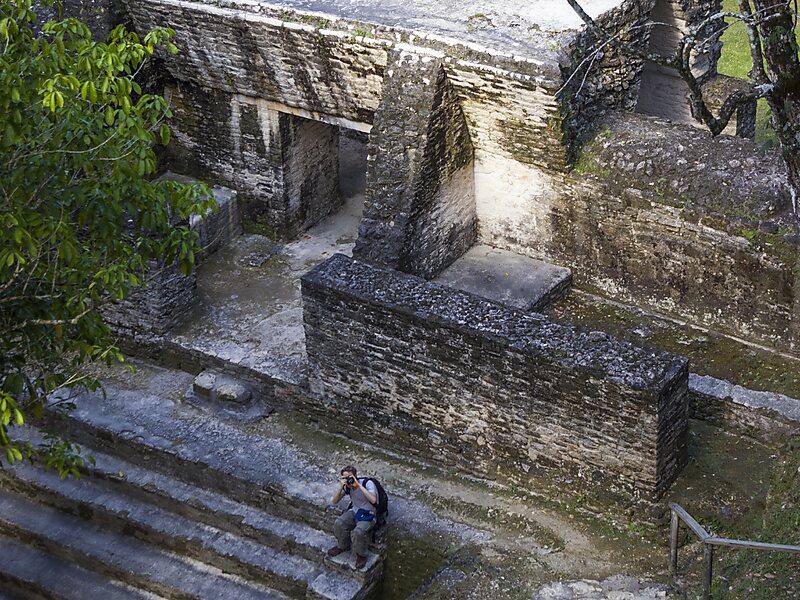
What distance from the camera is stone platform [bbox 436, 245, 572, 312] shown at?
39.2 ft

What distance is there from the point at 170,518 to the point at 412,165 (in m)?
3.65

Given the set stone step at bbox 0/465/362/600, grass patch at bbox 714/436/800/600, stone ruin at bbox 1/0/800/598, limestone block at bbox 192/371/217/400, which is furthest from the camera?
limestone block at bbox 192/371/217/400

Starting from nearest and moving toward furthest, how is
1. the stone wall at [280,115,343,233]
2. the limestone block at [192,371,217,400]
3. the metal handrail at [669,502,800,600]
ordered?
the metal handrail at [669,502,800,600] < the limestone block at [192,371,217,400] < the stone wall at [280,115,343,233]

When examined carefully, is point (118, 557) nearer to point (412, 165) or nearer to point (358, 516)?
point (358, 516)

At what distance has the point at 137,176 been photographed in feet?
29.1

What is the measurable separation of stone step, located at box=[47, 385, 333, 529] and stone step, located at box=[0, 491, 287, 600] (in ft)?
2.04

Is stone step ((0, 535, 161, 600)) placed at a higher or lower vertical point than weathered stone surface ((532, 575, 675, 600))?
lower

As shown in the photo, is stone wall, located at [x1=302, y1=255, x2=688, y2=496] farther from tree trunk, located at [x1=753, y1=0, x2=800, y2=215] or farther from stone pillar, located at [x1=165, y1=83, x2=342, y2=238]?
stone pillar, located at [x1=165, y1=83, x2=342, y2=238]

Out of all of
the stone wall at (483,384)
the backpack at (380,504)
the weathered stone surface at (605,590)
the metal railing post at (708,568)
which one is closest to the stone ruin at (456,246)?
the stone wall at (483,384)

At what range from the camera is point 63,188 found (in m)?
8.61

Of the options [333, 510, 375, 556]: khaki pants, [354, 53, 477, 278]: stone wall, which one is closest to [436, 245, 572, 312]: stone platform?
[354, 53, 477, 278]: stone wall

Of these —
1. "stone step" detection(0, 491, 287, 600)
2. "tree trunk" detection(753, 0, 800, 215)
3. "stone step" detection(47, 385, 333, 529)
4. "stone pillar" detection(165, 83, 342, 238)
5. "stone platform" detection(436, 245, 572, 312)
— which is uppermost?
"tree trunk" detection(753, 0, 800, 215)

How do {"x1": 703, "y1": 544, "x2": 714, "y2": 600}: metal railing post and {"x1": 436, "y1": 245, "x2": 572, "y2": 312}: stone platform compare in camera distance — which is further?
{"x1": 436, "y1": 245, "x2": 572, "y2": 312}: stone platform

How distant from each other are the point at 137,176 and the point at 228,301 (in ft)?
12.7
